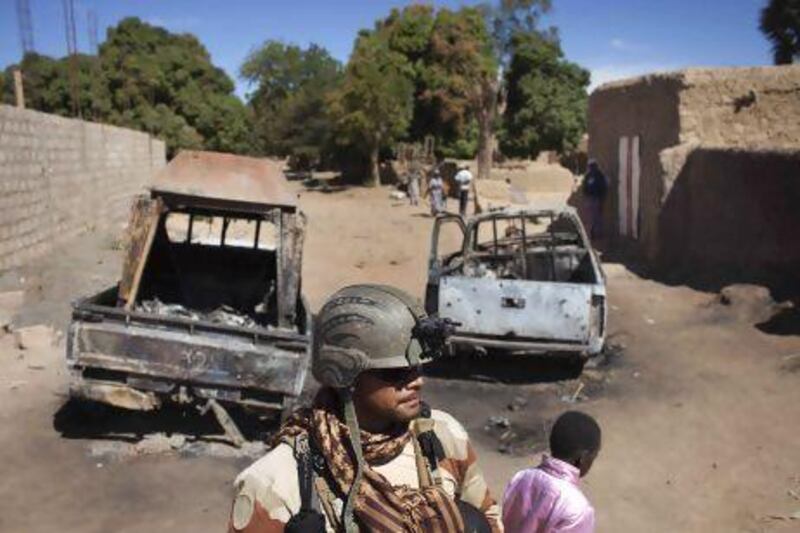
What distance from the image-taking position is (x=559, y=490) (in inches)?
120

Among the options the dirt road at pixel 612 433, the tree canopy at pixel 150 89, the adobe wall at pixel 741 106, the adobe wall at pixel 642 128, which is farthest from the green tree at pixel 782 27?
the tree canopy at pixel 150 89

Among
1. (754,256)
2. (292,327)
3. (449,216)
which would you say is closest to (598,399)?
(449,216)

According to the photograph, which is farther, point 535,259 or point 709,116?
point 709,116

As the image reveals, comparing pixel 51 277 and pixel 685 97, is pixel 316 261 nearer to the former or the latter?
pixel 51 277

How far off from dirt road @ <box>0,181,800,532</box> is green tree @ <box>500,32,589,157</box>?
29.3 m

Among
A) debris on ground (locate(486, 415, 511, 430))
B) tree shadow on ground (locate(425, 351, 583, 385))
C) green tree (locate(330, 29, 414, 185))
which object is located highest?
green tree (locate(330, 29, 414, 185))

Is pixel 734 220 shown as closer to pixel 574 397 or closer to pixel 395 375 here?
pixel 574 397

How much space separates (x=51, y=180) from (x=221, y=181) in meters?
7.20

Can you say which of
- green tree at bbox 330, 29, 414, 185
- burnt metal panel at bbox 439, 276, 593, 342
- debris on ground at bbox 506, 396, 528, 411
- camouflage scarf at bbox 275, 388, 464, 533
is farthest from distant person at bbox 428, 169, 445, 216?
camouflage scarf at bbox 275, 388, 464, 533

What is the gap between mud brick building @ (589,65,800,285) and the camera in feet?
37.9

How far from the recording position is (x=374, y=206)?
28734mm

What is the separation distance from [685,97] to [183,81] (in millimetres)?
27765

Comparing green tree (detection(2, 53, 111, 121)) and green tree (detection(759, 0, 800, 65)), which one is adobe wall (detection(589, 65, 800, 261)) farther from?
green tree (detection(2, 53, 111, 121))

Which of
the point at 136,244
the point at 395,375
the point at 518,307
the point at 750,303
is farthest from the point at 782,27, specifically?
the point at 395,375
